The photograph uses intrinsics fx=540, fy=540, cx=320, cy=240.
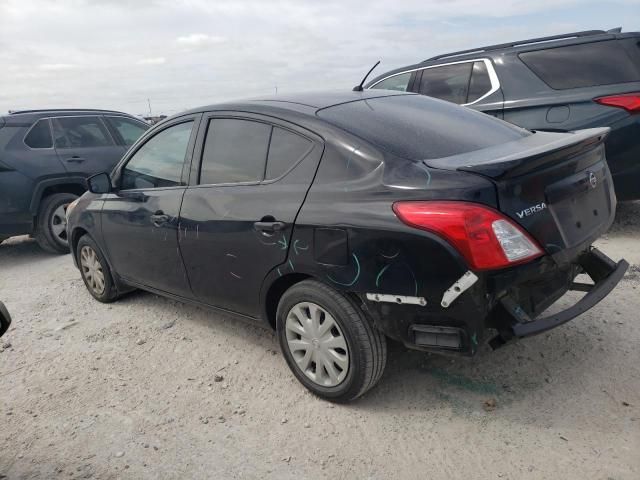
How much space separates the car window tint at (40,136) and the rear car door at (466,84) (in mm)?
4576

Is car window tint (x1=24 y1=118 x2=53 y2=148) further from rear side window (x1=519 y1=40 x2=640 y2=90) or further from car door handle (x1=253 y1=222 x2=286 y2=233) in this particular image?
rear side window (x1=519 y1=40 x2=640 y2=90)

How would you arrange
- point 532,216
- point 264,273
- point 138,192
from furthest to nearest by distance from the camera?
point 138,192 → point 264,273 → point 532,216

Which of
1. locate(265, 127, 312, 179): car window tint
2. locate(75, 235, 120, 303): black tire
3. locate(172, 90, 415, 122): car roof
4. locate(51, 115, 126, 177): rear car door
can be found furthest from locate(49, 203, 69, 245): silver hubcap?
locate(265, 127, 312, 179): car window tint

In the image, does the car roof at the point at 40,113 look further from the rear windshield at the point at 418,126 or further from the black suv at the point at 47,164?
the rear windshield at the point at 418,126

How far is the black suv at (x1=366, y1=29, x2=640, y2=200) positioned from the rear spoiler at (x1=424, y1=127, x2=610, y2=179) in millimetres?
2066

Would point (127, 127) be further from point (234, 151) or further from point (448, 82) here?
point (234, 151)

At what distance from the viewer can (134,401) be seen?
3.15 meters

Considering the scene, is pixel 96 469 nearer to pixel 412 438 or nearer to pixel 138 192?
pixel 412 438

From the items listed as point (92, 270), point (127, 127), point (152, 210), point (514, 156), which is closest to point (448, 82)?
point (152, 210)

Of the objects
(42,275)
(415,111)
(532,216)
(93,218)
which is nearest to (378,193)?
(532,216)

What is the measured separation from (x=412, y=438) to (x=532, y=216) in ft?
3.89

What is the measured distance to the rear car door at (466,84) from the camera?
5.45m

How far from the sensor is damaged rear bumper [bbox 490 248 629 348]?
7.86ft

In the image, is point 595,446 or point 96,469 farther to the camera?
point 96,469
